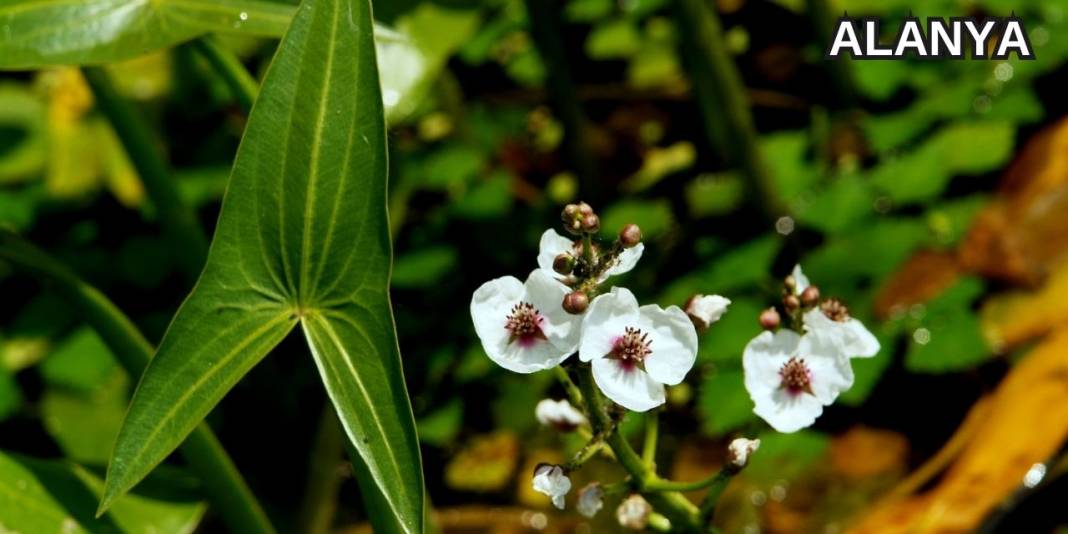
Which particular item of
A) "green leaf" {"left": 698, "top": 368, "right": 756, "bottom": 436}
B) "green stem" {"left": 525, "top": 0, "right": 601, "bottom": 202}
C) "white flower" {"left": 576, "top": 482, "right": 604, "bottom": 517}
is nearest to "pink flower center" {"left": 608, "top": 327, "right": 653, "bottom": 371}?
"white flower" {"left": 576, "top": 482, "right": 604, "bottom": 517}

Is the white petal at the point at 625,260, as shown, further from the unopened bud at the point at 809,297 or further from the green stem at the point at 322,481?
the green stem at the point at 322,481

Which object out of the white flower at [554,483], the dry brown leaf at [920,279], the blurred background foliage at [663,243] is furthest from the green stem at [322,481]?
the white flower at [554,483]

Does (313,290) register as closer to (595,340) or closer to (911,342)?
(595,340)

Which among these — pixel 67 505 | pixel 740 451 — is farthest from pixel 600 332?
pixel 67 505

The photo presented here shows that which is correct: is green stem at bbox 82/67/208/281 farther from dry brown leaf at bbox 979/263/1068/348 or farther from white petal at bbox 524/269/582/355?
A: dry brown leaf at bbox 979/263/1068/348

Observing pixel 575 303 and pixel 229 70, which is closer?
pixel 575 303

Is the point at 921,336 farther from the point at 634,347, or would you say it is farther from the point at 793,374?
the point at 634,347
